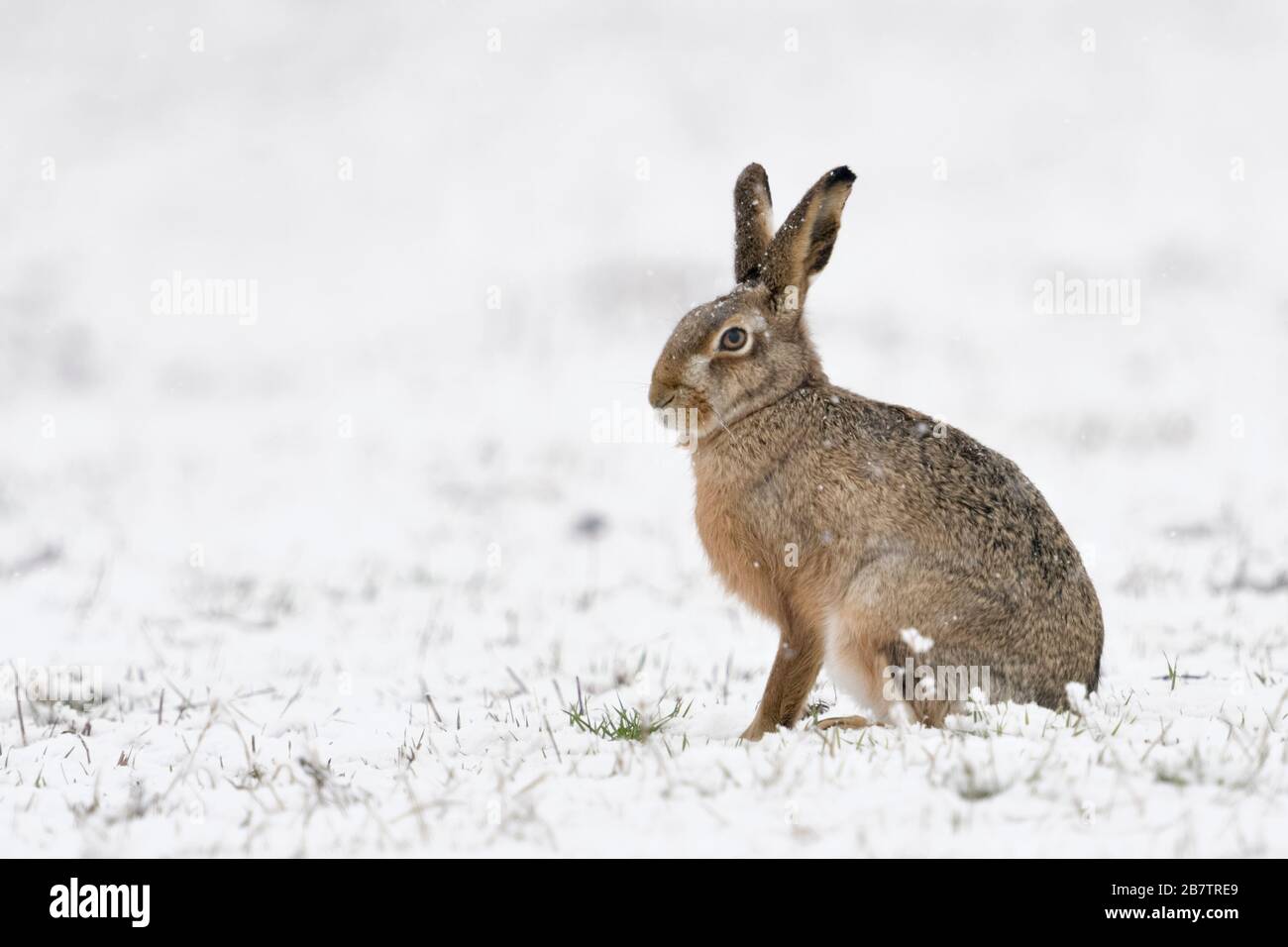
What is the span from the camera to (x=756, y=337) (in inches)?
244

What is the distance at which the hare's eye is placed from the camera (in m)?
6.14

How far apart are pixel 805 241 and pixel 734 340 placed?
0.55m

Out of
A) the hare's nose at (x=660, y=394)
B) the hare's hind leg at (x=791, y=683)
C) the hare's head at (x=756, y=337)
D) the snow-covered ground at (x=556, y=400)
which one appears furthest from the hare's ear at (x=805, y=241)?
the hare's hind leg at (x=791, y=683)

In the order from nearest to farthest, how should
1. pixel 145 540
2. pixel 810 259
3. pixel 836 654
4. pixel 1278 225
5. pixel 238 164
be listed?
pixel 836 654 < pixel 810 259 < pixel 145 540 < pixel 1278 225 < pixel 238 164

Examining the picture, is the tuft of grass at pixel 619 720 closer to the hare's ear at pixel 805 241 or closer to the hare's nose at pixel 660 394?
the hare's nose at pixel 660 394

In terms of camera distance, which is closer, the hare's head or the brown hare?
the brown hare

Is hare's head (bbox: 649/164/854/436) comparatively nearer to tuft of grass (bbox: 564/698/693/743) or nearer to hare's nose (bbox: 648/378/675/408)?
hare's nose (bbox: 648/378/675/408)

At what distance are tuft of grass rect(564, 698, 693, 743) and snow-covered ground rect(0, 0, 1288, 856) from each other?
7 centimetres

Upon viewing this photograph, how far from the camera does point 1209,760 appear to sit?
4156 mm

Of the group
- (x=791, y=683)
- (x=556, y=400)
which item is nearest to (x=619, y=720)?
(x=791, y=683)

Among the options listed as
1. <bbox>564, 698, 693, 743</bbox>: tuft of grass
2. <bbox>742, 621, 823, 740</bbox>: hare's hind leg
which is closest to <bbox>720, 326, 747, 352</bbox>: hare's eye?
<bbox>742, 621, 823, 740</bbox>: hare's hind leg

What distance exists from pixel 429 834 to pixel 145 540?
392 inches

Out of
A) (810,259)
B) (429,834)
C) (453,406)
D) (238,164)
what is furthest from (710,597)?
(238,164)
